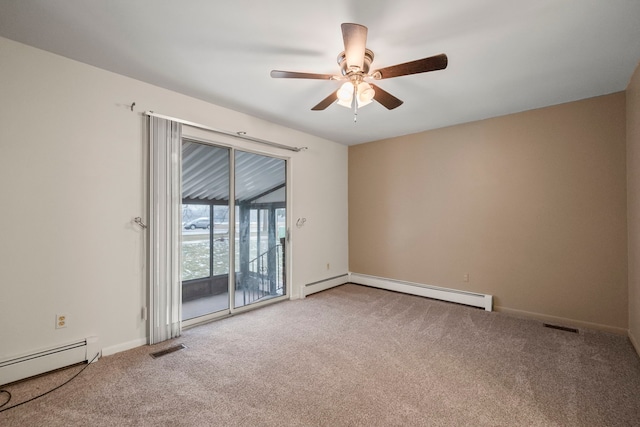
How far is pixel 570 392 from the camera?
205 cm

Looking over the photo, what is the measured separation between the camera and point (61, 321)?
238cm

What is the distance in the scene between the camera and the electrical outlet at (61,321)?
92.8 inches

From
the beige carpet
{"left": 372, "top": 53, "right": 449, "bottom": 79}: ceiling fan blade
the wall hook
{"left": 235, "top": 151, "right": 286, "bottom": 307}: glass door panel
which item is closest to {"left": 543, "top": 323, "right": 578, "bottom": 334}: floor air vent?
the beige carpet

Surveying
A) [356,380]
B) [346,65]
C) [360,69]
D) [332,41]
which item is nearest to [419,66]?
[360,69]

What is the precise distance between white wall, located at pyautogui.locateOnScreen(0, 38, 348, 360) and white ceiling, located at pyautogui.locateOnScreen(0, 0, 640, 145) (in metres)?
0.24

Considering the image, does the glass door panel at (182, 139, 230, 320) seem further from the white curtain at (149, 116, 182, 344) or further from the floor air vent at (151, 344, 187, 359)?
the floor air vent at (151, 344, 187, 359)

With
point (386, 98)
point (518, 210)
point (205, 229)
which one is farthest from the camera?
point (518, 210)

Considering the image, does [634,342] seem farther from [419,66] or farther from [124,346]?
[124,346]

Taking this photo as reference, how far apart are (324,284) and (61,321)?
340cm

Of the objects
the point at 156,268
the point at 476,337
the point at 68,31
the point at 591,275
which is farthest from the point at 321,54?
the point at 591,275

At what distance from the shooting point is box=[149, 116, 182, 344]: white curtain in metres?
2.85

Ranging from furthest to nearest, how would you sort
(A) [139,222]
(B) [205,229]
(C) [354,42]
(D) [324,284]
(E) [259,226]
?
(D) [324,284] → (E) [259,226] → (B) [205,229] → (A) [139,222] → (C) [354,42]

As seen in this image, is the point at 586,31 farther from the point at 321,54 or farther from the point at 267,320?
the point at 267,320

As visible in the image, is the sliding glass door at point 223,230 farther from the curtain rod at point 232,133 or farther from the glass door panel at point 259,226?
the curtain rod at point 232,133
